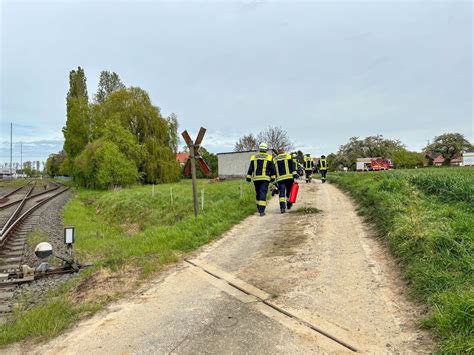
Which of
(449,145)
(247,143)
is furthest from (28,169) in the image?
(449,145)

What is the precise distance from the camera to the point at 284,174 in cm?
1123

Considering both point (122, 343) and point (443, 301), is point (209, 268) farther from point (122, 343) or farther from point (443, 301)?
point (443, 301)

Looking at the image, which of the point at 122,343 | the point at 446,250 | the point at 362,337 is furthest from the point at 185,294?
the point at 446,250

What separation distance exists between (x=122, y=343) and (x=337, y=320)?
228cm

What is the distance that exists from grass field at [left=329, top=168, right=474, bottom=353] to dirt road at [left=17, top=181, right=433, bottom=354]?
241 millimetres

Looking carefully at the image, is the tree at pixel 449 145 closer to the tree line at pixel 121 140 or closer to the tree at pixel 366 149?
the tree at pixel 366 149

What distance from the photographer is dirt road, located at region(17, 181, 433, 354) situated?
356cm

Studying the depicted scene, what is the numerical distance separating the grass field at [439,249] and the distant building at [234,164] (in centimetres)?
3409

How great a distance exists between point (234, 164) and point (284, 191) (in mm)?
34023

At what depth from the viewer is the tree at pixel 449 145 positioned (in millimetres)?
65000

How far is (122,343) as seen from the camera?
3.77 meters

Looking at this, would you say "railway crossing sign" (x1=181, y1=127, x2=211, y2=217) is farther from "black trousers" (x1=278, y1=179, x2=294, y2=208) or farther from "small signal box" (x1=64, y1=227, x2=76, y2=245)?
"small signal box" (x1=64, y1=227, x2=76, y2=245)

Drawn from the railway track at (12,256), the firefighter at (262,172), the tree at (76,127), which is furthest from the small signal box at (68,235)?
the tree at (76,127)

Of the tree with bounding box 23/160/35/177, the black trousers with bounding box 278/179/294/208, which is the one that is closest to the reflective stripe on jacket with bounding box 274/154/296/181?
the black trousers with bounding box 278/179/294/208
